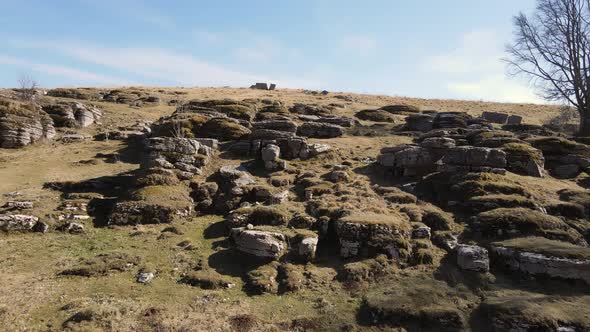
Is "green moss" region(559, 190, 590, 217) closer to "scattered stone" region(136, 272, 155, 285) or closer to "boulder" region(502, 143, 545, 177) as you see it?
"boulder" region(502, 143, 545, 177)

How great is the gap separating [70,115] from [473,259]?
40588mm

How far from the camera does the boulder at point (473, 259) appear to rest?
1605 centimetres

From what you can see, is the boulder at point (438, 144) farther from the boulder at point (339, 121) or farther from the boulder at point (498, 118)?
the boulder at point (498, 118)

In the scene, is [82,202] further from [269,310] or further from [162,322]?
[269,310]

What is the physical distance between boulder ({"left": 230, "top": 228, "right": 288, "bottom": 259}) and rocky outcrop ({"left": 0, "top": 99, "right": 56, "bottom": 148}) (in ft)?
85.4

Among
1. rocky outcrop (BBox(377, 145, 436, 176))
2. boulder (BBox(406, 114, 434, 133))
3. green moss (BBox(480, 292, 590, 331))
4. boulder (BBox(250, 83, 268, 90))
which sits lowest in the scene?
green moss (BBox(480, 292, 590, 331))

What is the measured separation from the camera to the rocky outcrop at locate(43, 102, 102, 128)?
39.8m

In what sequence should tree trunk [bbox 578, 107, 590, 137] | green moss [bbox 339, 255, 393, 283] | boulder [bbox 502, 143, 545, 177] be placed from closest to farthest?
green moss [bbox 339, 255, 393, 283] < boulder [bbox 502, 143, 545, 177] < tree trunk [bbox 578, 107, 590, 137]

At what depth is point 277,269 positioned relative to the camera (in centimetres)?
1639

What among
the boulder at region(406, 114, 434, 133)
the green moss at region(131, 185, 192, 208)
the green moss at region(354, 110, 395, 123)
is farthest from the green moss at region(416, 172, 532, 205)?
the green moss at region(354, 110, 395, 123)

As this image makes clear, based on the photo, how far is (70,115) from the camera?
132 feet

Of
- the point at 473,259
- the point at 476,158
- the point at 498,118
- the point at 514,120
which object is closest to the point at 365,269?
the point at 473,259

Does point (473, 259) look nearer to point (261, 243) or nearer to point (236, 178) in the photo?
point (261, 243)

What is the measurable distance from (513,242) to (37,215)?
2331 cm
